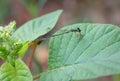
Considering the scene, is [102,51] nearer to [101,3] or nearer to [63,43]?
[63,43]

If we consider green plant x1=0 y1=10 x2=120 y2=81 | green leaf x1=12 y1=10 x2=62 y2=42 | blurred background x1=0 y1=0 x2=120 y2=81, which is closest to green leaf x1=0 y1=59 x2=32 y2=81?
green plant x1=0 y1=10 x2=120 y2=81

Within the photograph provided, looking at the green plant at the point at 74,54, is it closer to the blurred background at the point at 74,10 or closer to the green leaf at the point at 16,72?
the green leaf at the point at 16,72

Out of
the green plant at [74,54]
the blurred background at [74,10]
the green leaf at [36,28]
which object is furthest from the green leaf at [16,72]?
the blurred background at [74,10]

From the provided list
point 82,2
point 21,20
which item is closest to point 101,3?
point 82,2

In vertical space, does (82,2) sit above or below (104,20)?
above

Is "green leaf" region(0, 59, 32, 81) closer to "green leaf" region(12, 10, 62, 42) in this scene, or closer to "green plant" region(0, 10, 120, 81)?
"green plant" region(0, 10, 120, 81)

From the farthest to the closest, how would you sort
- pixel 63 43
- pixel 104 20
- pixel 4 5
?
pixel 104 20, pixel 4 5, pixel 63 43

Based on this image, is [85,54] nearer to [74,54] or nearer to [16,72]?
[74,54]

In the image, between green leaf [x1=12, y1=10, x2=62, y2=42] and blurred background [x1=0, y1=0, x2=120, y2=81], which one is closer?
green leaf [x1=12, y1=10, x2=62, y2=42]
